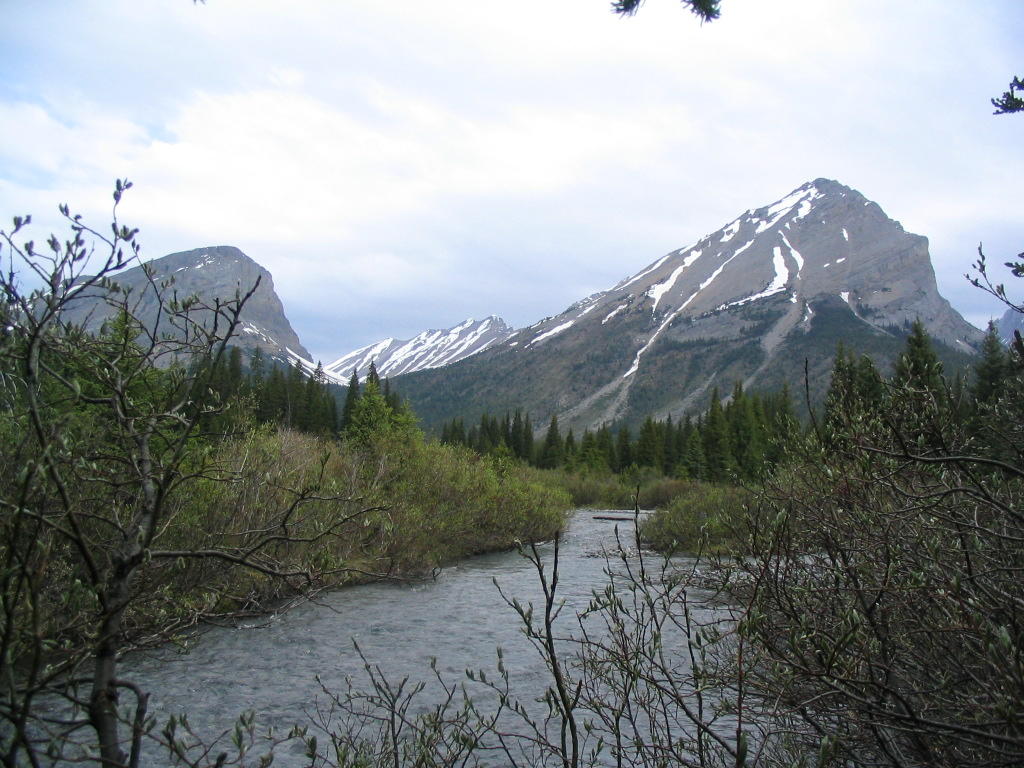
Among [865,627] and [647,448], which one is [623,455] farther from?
[865,627]

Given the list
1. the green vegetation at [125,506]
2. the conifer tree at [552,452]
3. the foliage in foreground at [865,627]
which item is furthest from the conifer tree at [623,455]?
the foliage in foreground at [865,627]

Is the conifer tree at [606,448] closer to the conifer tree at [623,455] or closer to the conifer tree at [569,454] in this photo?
the conifer tree at [623,455]

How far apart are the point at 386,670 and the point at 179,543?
4965mm

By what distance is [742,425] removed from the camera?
68750 mm

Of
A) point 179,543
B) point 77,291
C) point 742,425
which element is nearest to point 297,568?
point 77,291

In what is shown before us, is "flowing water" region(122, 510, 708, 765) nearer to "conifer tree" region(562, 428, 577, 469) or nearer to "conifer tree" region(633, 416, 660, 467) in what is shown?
"conifer tree" region(562, 428, 577, 469)

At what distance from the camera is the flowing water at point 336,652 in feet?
30.2

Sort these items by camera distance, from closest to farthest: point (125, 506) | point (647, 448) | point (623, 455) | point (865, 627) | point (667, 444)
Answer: point (865, 627), point (125, 506), point (647, 448), point (667, 444), point (623, 455)

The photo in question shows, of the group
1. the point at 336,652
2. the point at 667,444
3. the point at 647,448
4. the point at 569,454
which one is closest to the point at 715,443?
the point at 647,448

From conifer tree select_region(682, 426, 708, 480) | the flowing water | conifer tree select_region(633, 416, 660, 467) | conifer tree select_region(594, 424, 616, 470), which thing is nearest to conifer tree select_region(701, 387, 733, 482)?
conifer tree select_region(682, 426, 708, 480)

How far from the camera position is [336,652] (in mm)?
11641

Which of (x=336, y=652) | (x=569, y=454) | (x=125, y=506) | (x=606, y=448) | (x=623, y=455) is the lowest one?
(x=336, y=652)

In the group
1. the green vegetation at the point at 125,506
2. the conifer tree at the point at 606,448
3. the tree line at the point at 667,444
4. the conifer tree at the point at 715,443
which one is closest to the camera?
the green vegetation at the point at 125,506

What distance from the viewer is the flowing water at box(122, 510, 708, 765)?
9211 millimetres
